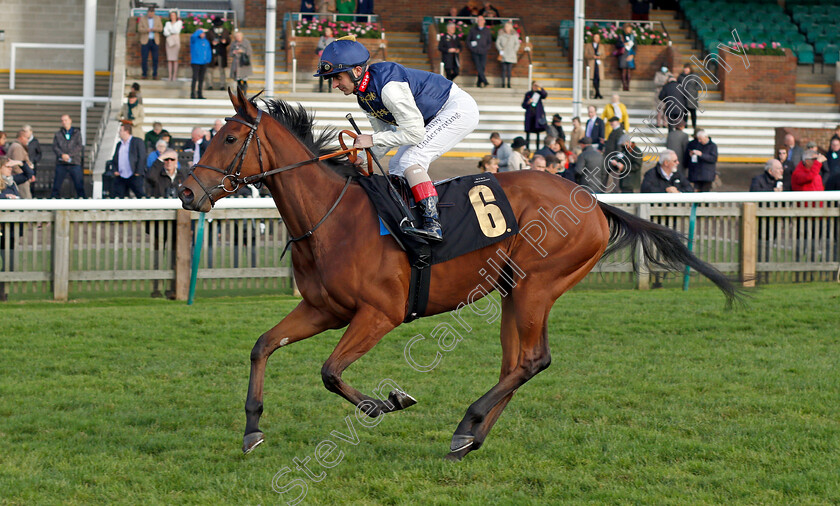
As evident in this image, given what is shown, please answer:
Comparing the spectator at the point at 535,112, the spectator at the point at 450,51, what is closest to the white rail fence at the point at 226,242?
the spectator at the point at 535,112

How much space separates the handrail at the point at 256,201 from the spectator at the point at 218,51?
9.05 meters

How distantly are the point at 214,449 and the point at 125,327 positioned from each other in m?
3.30

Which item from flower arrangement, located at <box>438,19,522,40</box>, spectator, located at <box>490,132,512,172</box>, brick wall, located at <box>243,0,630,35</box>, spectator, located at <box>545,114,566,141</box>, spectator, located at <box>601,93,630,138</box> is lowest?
spectator, located at <box>490,132,512,172</box>

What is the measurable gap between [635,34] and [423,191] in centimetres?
1691

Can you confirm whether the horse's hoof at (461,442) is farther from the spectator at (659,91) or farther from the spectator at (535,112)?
the spectator at (659,91)

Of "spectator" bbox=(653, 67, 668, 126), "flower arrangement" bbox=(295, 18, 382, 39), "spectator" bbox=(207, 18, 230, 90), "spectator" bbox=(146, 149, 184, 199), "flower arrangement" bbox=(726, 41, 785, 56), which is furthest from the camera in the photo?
"flower arrangement" bbox=(726, 41, 785, 56)

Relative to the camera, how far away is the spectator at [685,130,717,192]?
42.2ft

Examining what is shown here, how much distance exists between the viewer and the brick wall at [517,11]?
75.2 ft

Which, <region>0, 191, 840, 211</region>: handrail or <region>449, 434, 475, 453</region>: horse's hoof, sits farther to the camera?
<region>0, 191, 840, 211</region>: handrail

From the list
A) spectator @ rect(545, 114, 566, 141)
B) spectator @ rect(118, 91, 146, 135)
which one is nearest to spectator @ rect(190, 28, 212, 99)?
spectator @ rect(118, 91, 146, 135)

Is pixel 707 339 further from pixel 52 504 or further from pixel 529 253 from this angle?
pixel 52 504

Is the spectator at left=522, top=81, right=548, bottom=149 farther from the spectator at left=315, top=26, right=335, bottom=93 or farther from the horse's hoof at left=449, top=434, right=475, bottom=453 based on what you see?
the horse's hoof at left=449, top=434, right=475, bottom=453

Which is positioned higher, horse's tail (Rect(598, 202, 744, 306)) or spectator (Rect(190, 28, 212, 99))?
spectator (Rect(190, 28, 212, 99))

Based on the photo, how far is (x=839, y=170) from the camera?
40.8ft
